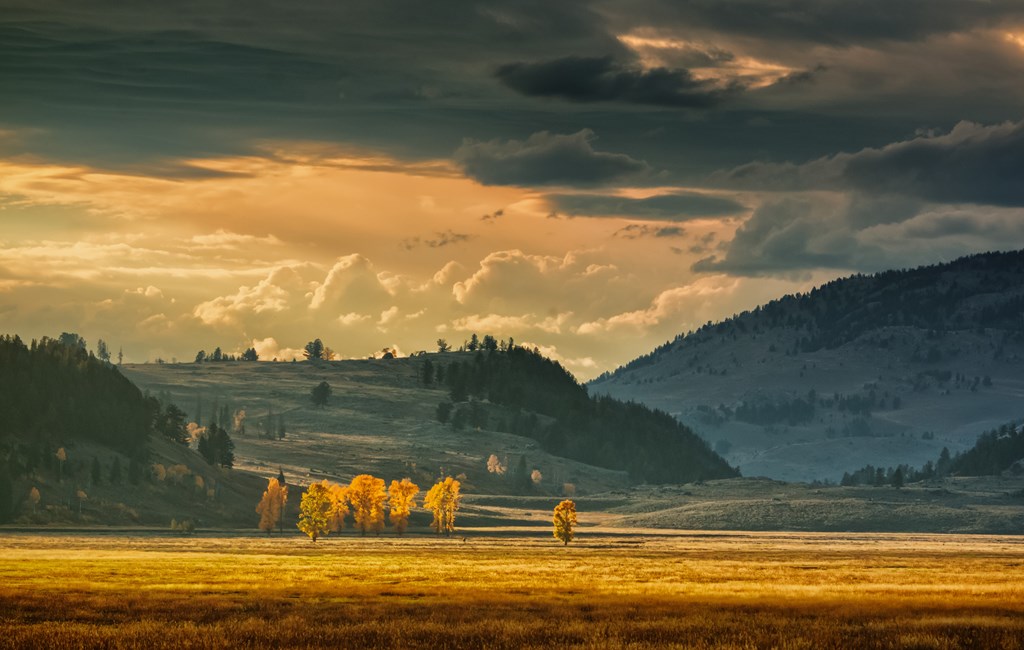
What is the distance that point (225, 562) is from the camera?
123 metres

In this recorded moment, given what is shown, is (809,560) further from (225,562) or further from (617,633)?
(617,633)

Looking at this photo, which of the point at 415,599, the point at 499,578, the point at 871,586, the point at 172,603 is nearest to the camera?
the point at 172,603

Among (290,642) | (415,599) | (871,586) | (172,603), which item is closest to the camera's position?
(290,642)

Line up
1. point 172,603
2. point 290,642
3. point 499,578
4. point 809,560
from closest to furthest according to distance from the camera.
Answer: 1. point 290,642
2. point 172,603
3. point 499,578
4. point 809,560

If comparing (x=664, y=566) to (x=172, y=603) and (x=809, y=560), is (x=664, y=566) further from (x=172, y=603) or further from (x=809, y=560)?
(x=172, y=603)

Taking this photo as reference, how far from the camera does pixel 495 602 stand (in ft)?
252

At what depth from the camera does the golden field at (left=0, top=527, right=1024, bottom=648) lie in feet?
189

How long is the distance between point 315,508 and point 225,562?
76008 millimetres

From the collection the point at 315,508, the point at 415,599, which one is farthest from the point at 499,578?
the point at 315,508

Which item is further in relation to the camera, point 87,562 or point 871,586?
point 87,562

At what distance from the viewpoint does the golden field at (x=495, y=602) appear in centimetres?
5750

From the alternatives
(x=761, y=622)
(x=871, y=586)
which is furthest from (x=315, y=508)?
(x=761, y=622)

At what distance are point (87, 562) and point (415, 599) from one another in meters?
50.4

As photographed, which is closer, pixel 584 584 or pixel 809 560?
pixel 584 584
